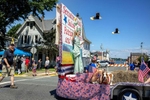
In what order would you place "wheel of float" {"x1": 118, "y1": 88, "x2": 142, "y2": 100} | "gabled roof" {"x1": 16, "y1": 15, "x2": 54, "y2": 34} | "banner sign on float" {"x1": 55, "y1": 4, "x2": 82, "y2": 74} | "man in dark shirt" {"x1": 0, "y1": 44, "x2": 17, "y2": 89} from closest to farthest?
"wheel of float" {"x1": 118, "y1": 88, "x2": 142, "y2": 100} < "banner sign on float" {"x1": 55, "y1": 4, "x2": 82, "y2": 74} < "man in dark shirt" {"x1": 0, "y1": 44, "x2": 17, "y2": 89} < "gabled roof" {"x1": 16, "y1": 15, "x2": 54, "y2": 34}

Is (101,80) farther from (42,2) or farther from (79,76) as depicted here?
(42,2)

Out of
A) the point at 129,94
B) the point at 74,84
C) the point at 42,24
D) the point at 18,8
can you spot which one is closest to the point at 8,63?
the point at 74,84

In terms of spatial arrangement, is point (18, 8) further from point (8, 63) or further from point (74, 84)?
point (74, 84)

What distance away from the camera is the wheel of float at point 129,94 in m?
5.15

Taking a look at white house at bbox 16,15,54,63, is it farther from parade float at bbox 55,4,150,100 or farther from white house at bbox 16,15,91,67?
parade float at bbox 55,4,150,100

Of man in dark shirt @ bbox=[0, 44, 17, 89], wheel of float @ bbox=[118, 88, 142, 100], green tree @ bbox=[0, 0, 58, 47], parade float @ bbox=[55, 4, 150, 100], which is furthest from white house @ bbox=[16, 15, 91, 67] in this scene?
wheel of float @ bbox=[118, 88, 142, 100]

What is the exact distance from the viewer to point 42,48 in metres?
35.5

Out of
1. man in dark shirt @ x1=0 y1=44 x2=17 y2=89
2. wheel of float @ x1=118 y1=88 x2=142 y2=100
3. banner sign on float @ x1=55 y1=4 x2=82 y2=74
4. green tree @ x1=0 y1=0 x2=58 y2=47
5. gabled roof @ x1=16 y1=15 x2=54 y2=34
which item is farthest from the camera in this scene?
gabled roof @ x1=16 y1=15 x2=54 y2=34

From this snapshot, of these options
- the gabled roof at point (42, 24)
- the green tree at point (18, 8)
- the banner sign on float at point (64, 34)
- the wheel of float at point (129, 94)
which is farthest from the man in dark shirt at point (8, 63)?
the gabled roof at point (42, 24)

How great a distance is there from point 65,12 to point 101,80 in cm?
272

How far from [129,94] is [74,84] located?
166 centimetres

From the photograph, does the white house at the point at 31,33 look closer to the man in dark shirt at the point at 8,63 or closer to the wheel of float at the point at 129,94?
the man in dark shirt at the point at 8,63

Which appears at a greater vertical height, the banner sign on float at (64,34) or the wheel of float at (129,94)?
the banner sign on float at (64,34)

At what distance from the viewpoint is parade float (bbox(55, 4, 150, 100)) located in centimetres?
524
